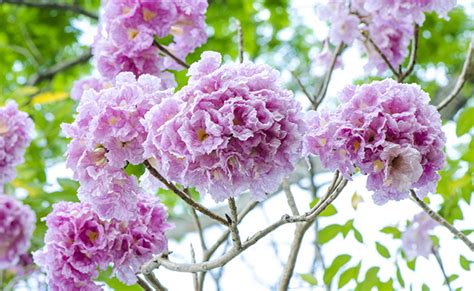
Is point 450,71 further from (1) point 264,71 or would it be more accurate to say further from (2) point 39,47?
(1) point 264,71

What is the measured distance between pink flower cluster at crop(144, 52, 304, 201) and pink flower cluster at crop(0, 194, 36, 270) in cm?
103

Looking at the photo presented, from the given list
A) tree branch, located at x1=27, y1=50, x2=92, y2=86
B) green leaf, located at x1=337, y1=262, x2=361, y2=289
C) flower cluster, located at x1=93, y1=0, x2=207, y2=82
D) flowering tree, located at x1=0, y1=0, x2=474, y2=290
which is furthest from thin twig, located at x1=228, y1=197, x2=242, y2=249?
tree branch, located at x1=27, y1=50, x2=92, y2=86

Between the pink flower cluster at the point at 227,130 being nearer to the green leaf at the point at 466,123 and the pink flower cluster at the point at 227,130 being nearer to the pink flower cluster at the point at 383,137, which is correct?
the pink flower cluster at the point at 383,137

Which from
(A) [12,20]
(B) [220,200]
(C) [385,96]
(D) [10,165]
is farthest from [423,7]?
(A) [12,20]

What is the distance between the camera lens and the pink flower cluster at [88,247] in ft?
4.29

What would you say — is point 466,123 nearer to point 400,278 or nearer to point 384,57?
point 384,57

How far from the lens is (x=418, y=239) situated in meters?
2.00

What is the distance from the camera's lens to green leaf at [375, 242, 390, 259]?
1894mm

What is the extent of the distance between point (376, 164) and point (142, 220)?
0.50 m

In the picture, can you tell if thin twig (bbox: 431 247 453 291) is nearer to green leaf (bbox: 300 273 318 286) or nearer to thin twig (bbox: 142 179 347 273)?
green leaf (bbox: 300 273 318 286)

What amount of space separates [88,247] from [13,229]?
749mm

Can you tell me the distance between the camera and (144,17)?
60.6 inches

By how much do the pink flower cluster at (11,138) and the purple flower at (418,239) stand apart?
1.07m

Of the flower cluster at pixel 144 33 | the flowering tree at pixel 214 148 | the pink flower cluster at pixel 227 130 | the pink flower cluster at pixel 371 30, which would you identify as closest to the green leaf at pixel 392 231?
the flowering tree at pixel 214 148
